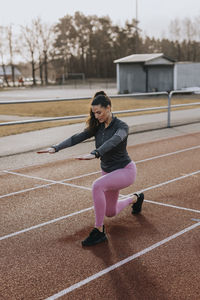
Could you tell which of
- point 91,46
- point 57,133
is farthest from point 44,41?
point 57,133

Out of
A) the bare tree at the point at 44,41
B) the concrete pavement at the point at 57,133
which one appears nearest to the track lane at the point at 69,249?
the concrete pavement at the point at 57,133

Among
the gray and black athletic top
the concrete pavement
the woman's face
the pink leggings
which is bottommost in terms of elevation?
the concrete pavement

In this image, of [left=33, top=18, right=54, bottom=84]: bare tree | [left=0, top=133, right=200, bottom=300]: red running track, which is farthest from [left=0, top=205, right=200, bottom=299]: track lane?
[left=33, top=18, right=54, bottom=84]: bare tree

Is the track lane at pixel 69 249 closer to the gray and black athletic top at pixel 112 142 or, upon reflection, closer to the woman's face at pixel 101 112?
the gray and black athletic top at pixel 112 142

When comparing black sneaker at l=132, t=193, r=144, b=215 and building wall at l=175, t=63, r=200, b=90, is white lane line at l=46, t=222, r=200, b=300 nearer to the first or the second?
black sneaker at l=132, t=193, r=144, b=215

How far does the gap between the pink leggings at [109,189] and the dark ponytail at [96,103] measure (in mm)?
620

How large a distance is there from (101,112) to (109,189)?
3.10 feet

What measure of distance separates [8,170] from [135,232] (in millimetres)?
4479

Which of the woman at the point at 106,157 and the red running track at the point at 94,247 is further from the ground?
the woman at the point at 106,157

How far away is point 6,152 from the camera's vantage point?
10828 millimetres

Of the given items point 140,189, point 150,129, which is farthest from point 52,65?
point 140,189

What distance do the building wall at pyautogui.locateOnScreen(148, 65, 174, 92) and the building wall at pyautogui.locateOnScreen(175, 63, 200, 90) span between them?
621 millimetres

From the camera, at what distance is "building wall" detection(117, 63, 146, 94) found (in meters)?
37.3

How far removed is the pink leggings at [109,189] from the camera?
15.8 ft
